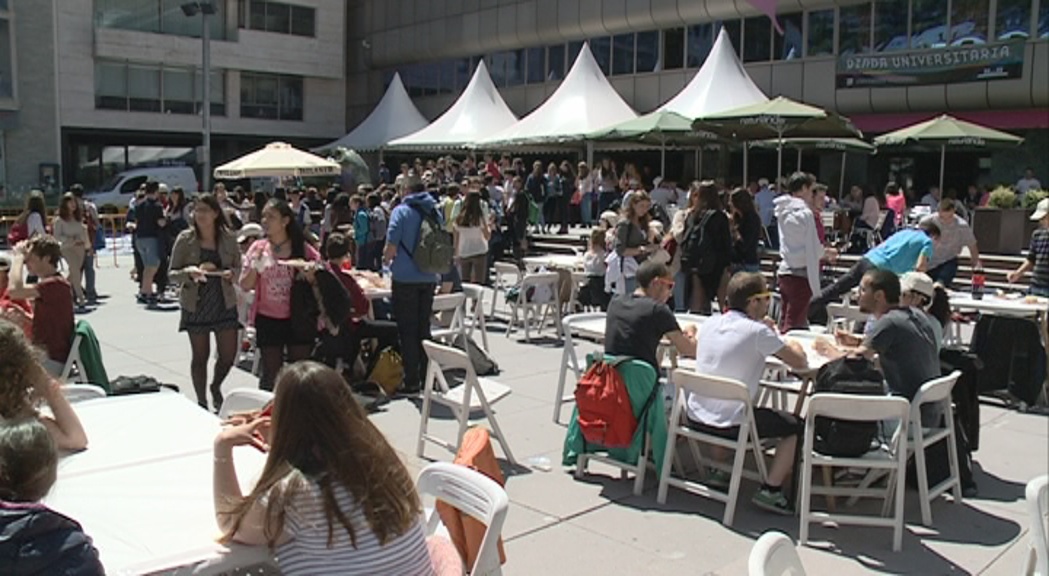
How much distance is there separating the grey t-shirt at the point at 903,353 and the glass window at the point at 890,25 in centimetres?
2052

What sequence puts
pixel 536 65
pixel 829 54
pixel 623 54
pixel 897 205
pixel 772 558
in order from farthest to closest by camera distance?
pixel 536 65, pixel 623 54, pixel 829 54, pixel 897 205, pixel 772 558

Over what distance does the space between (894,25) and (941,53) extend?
5.33 ft

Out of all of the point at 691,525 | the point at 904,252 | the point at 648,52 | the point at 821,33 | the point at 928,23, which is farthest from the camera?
the point at 648,52

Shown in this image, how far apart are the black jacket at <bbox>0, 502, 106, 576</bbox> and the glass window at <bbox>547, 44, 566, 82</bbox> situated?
30.5m

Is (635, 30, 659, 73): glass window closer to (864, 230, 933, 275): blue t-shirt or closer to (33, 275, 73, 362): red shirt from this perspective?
(864, 230, 933, 275): blue t-shirt

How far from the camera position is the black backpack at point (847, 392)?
488 centimetres

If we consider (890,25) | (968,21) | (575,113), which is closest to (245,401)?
(575,113)

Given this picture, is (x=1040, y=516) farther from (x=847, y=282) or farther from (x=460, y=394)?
(x=847, y=282)

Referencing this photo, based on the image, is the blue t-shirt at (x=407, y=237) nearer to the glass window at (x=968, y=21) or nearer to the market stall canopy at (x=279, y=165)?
the market stall canopy at (x=279, y=165)

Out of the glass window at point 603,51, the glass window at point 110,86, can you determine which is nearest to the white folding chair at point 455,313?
the glass window at point 603,51

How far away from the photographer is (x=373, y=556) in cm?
267

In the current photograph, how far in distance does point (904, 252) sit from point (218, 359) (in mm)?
5860

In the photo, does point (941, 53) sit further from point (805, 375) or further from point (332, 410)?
point (332, 410)

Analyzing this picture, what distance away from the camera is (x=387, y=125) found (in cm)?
2908
